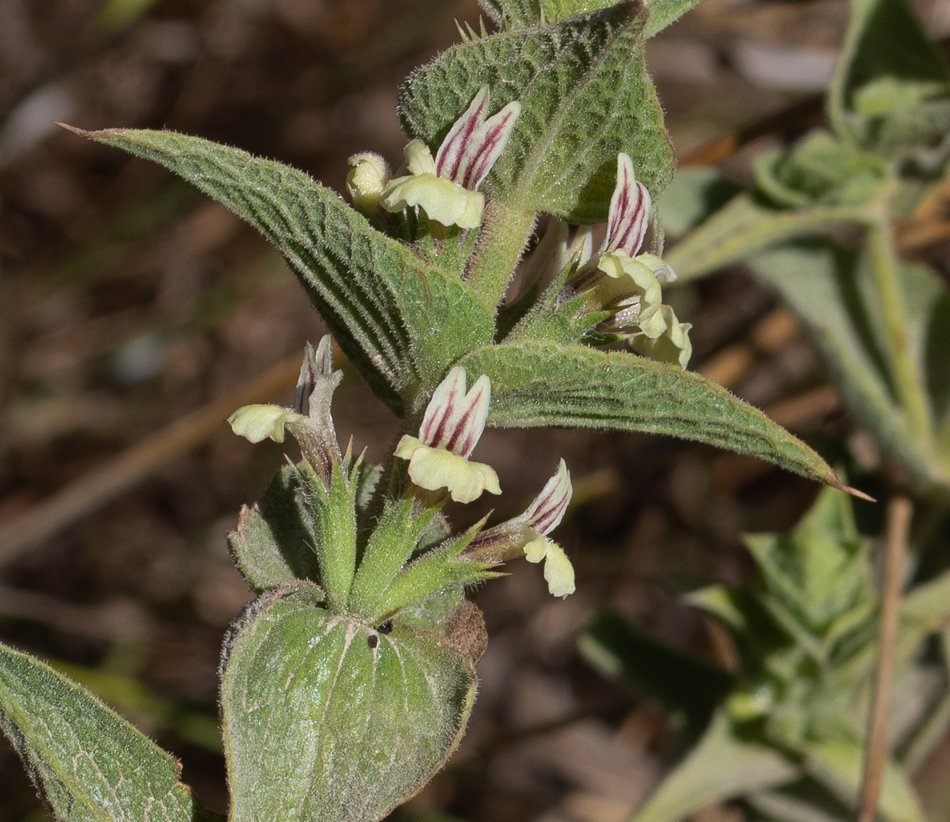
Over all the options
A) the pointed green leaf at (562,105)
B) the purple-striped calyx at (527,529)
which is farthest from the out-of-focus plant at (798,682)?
the pointed green leaf at (562,105)

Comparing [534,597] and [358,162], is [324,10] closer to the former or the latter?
[534,597]

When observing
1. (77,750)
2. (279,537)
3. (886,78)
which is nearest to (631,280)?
(279,537)

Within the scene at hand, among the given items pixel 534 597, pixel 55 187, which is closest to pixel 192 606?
pixel 534 597

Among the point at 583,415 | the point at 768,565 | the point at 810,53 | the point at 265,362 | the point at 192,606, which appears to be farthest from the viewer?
the point at 265,362

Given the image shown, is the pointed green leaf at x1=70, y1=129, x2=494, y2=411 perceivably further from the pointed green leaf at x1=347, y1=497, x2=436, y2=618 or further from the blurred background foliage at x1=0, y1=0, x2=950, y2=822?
the blurred background foliage at x1=0, y1=0, x2=950, y2=822

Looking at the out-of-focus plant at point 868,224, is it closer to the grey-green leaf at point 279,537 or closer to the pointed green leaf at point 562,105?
the pointed green leaf at point 562,105

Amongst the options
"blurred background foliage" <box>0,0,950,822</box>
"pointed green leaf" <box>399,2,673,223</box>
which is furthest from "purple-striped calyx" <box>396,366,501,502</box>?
"blurred background foliage" <box>0,0,950,822</box>
